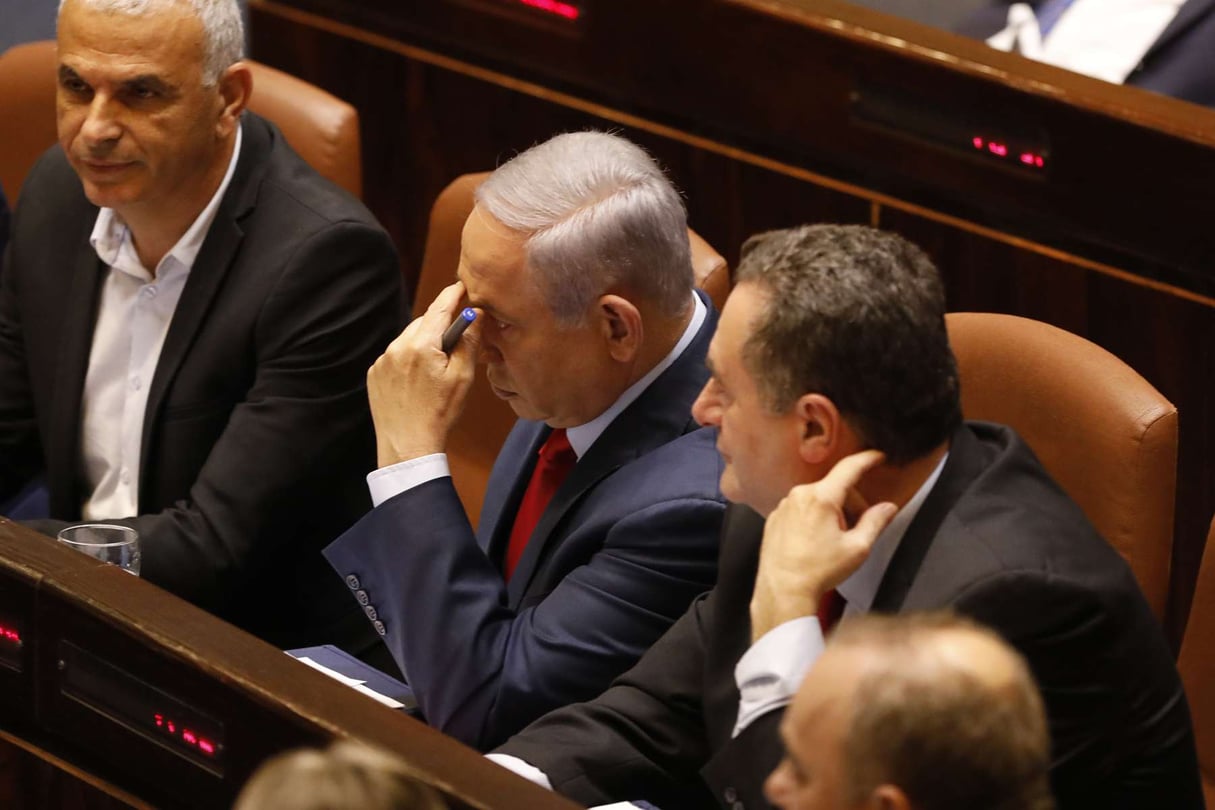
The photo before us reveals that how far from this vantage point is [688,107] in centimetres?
325

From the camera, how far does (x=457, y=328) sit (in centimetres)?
212

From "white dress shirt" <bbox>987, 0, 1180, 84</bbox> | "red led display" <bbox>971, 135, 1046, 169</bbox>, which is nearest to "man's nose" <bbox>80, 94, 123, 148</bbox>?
"red led display" <bbox>971, 135, 1046, 169</bbox>

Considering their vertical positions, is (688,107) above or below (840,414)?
below

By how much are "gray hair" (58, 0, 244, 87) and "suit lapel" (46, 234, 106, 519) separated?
0.31 meters

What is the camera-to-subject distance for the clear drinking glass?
202cm

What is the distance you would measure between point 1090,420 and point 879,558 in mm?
488

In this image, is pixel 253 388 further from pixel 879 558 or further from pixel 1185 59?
pixel 1185 59

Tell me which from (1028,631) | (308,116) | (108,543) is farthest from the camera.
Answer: (308,116)

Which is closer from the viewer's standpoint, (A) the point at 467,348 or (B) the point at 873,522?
(B) the point at 873,522

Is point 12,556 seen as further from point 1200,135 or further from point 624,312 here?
point 1200,135

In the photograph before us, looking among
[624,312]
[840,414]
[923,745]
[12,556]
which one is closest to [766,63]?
[624,312]

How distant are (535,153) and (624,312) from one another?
0.68 ft

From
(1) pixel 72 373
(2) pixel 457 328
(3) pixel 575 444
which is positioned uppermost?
(2) pixel 457 328

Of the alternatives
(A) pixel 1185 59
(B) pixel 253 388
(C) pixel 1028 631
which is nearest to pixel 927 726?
(C) pixel 1028 631
